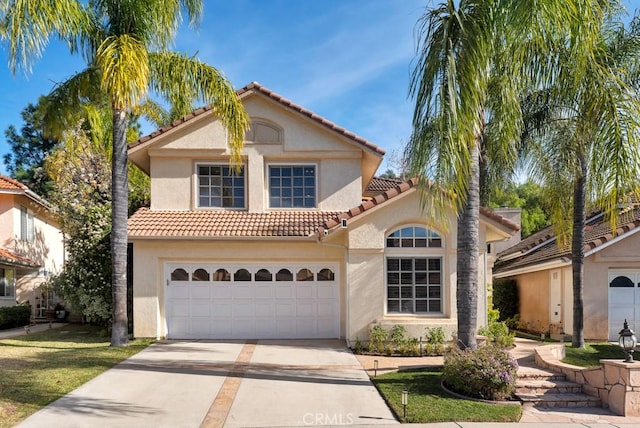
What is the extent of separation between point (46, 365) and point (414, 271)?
9398 mm

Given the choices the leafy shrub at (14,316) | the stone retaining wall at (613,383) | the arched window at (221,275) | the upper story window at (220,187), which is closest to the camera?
the stone retaining wall at (613,383)

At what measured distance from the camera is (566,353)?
11.6 metres

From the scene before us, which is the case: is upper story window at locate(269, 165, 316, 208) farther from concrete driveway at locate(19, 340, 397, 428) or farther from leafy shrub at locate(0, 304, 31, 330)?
leafy shrub at locate(0, 304, 31, 330)

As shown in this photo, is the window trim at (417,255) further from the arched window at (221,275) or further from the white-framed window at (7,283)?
the white-framed window at (7,283)

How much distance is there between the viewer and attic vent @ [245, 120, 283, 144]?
1536 cm

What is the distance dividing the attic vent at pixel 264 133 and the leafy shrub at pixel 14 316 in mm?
12685

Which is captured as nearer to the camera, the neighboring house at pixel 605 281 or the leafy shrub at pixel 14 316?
the neighboring house at pixel 605 281

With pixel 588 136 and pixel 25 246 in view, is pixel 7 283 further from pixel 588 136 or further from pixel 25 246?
pixel 588 136

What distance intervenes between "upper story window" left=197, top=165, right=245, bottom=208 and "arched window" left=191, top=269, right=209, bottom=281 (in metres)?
2.31

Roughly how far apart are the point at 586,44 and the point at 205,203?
11646 millimetres

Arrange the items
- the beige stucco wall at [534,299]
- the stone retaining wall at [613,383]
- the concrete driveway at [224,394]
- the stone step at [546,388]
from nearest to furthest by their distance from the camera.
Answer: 1. the concrete driveway at [224,394]
2. the stone retaining wall at [613,383]
3. the stone step at [546,388]
4. the beige stucco wall at [534,299]

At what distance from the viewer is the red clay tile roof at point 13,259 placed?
18591 mm

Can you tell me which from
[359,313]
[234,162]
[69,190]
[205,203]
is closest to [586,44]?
[359,313]

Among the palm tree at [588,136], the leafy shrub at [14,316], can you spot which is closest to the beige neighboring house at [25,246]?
the leafy shrub at [14,316]
